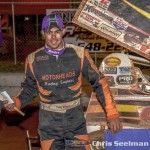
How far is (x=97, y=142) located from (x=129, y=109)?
531mm

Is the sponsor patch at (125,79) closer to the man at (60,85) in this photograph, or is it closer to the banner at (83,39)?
the man at (60,85)

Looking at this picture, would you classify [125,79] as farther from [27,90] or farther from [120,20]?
[27,90]

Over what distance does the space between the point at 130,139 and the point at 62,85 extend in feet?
2.41

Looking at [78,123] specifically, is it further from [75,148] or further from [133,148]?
[133,148]

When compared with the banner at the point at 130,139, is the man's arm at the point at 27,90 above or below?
above

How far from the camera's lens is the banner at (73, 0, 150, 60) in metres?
4.30

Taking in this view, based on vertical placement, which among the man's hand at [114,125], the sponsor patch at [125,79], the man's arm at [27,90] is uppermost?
the man's arm at [27,90]

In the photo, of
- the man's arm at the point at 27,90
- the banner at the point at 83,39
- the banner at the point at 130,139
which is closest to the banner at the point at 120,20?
the man's arm at the point at 27,90

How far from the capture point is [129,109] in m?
4.09

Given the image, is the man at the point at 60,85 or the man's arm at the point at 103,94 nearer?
the man's arm at the point at 103,94

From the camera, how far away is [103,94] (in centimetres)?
376

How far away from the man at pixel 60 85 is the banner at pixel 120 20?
0.59 metres

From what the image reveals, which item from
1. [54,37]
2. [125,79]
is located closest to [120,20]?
[125,79]

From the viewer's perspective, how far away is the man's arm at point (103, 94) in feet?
12.0
